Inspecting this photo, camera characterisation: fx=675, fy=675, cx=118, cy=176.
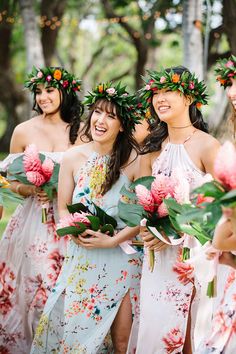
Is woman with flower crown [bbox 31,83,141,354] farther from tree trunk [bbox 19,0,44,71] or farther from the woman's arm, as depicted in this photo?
tree trunk [bbox 19,0,44,71]

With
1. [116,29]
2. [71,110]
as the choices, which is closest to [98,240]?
[71,110]

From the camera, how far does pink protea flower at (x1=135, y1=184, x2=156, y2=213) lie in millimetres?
4262

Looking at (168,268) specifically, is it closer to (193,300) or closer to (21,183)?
(193,300)

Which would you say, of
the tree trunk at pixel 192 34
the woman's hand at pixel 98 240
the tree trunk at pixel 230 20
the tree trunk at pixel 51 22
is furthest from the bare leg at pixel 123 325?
the tree trunk at pixel 51 22

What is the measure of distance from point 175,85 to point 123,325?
1.74 meters

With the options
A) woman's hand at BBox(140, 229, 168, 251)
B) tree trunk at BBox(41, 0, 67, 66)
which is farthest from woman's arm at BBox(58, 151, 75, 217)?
tree trunk at BBox(41, 0, 67, 66)

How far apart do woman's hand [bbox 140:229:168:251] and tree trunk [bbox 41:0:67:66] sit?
15122 mm

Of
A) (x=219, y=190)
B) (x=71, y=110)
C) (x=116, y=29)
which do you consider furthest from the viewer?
(x=116, y=29)

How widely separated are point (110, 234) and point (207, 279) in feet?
3.63

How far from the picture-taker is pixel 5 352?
226 inches

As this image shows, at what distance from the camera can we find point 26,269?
5.98 m

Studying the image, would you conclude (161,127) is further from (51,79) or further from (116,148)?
(51,79)

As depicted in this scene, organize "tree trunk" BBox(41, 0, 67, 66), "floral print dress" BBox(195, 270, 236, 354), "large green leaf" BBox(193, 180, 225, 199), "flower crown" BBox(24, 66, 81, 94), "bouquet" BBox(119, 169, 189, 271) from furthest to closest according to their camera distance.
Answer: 1. "tree trunk" BBox(41, 0, 67, 66)
2. "flower crown" BBox(24, 66, 81, 94)
3. "bouquet" BBox(119, 169, 189, 271)
4. "floral print dress" BBox(195, 270, 236, 354)
5. "large green leaf" BBox(193, 180, 225, 199)

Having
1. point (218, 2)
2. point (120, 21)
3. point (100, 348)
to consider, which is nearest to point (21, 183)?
point (100, 348)
